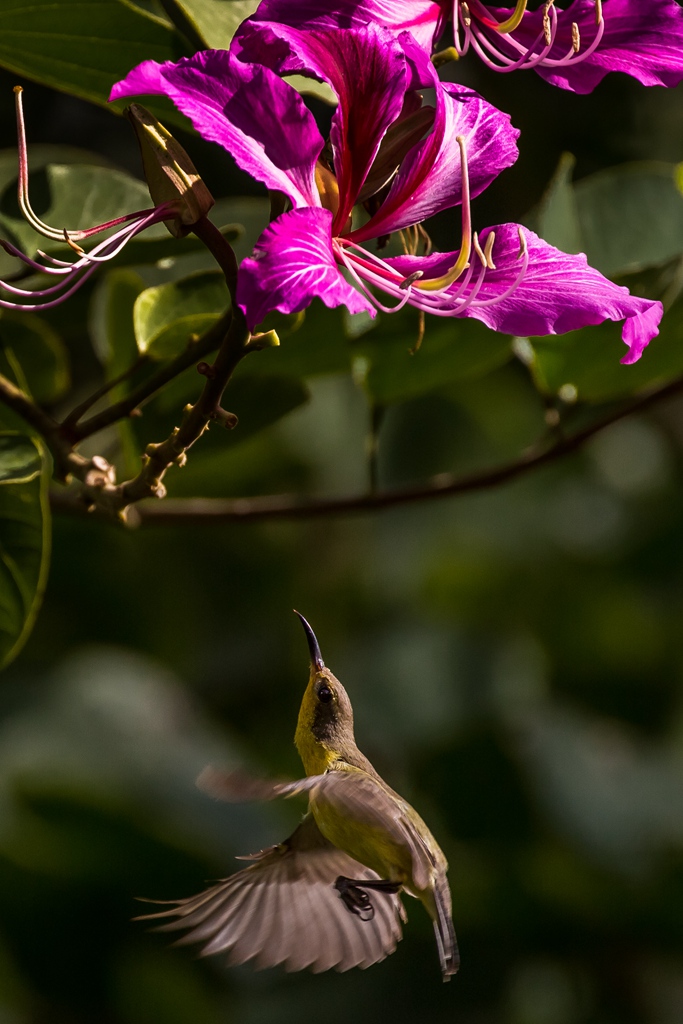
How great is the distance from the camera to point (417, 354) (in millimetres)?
1749

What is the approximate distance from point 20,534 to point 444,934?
2.06ft

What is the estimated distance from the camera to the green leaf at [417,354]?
169cm

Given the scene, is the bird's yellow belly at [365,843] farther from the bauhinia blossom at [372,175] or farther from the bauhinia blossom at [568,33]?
the bauhinia blossom at [568,33]

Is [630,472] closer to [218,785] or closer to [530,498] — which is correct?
[530,498]

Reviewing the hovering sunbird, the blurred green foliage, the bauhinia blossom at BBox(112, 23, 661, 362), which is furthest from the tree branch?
the blurred green foliage

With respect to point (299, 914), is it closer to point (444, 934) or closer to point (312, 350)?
point (444, 934)

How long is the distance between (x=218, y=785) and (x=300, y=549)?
2.75m

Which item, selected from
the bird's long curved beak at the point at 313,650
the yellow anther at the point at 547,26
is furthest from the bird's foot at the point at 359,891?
the yellow anther at the point at 547,26

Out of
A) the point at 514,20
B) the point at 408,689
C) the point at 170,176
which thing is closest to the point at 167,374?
the point at 170,176

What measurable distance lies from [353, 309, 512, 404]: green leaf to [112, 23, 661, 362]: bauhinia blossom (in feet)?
1.82

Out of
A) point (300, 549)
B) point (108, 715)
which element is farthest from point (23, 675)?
point (300, 549)

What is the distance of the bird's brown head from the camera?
1468 millimetres

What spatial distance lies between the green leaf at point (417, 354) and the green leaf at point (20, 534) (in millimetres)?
556

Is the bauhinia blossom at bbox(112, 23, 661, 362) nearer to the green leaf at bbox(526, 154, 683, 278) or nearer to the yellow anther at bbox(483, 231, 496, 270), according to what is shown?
the yellow anther at bbox(483, 231, 496, 270)
